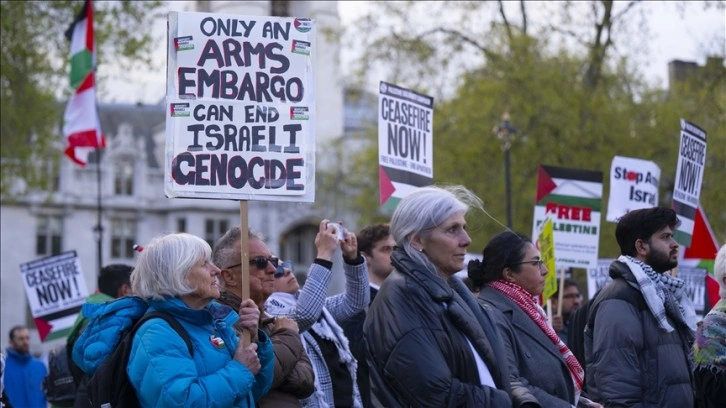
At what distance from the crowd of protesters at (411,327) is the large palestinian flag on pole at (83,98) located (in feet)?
46.0

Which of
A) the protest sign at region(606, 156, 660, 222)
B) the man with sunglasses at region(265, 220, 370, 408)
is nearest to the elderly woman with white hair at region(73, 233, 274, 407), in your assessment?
the man with sunglasses at region(265, 220, 370, 408)

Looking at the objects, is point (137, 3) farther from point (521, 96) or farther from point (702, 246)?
point (702, 246)

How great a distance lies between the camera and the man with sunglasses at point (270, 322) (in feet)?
21.5

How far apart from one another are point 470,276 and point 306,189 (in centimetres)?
108

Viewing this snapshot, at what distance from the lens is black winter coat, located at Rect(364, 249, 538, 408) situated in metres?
5.73

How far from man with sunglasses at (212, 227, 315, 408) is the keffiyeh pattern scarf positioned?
6.58 feet

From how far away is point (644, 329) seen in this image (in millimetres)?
7543

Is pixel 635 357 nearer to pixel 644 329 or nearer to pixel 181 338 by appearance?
pixel 644 329

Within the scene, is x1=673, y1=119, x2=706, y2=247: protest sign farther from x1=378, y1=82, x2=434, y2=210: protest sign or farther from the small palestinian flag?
the small palestinian flag

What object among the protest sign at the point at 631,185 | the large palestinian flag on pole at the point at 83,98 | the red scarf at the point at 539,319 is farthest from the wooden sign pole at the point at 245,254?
the large palestinian flag on pole at the point at 83,98

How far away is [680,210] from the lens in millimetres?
12141

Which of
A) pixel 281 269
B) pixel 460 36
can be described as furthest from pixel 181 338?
pixel 460 36

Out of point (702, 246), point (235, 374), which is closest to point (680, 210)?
point (702, 246)

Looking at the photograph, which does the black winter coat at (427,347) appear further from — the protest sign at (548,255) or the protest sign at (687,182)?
the protest sign at (687,182)
